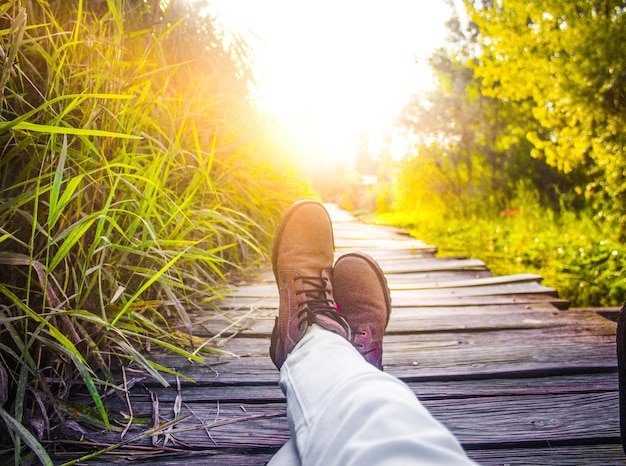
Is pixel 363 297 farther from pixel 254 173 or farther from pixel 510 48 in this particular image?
pixel 510 48

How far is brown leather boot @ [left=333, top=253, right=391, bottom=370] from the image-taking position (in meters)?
1.14

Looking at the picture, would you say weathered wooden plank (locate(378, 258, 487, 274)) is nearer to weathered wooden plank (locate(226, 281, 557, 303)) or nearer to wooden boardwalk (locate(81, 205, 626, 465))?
weathered wooden plank (locate(226, 281, 557, 303))

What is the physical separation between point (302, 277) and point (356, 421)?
749mm

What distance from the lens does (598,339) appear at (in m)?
1.29

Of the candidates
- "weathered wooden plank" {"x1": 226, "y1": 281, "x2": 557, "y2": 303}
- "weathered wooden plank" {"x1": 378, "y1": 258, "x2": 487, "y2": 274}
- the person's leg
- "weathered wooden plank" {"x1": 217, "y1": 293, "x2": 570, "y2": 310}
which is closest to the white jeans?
the person's leg

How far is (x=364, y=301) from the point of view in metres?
1.27

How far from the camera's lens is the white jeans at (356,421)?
1.64ft

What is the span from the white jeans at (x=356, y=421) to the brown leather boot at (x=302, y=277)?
0.26 meters

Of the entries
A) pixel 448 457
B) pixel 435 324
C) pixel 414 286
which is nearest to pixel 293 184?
pixel 414 286

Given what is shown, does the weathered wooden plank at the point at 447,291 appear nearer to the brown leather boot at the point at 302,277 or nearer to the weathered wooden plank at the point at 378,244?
the brown leather boot at the point at 302,277

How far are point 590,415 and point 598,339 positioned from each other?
1.68ft

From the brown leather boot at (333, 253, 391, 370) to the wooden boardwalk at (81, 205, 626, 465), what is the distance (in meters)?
0.09

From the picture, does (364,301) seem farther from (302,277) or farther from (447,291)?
(447,291)

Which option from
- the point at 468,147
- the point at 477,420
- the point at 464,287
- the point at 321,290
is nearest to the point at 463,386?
the point at 477,420
